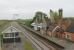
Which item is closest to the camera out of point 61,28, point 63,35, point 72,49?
point 72,49

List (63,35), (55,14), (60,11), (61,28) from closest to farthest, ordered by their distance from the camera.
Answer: (63,35), (61,28), (60,11), (55,14)

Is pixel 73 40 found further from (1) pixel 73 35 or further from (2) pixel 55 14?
(2) pixel 55 14

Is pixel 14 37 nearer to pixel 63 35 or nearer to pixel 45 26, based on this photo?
pixel 63 35

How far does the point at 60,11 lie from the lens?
68.4 m

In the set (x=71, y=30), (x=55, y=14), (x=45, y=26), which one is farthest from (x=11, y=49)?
(x=55, y=14)

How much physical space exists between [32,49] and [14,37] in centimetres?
A: 1118

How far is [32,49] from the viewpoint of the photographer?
97.2 ft

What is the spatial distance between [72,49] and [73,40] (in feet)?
37.8

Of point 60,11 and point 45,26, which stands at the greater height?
point 60,11

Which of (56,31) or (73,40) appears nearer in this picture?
(73,40)

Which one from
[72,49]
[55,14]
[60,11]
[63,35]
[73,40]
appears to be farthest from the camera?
[55,14]

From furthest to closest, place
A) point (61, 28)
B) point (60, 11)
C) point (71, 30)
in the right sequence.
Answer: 1. point (60, 11)
2. point (61, 28)
3. point (71, 30)

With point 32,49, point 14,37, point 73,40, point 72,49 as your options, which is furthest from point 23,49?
point 73,40

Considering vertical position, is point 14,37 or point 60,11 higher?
point 60,11
